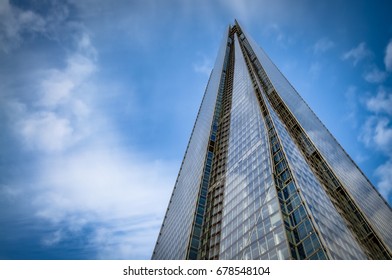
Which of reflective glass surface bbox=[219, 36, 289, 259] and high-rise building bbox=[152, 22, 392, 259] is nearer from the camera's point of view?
high-rise building bbox=[152, 22, 392, 259]

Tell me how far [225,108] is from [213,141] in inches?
892

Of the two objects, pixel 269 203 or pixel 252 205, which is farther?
pixel 252 205

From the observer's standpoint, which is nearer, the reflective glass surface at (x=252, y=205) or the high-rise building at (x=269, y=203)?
the high-rise building at (x=269, y=203)

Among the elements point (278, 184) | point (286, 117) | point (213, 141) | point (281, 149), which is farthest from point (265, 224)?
point (286, 117)

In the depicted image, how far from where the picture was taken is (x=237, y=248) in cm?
2731

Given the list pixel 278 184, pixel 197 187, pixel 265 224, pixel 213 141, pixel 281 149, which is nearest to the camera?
pixel 265 224

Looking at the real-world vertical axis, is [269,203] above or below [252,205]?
below
